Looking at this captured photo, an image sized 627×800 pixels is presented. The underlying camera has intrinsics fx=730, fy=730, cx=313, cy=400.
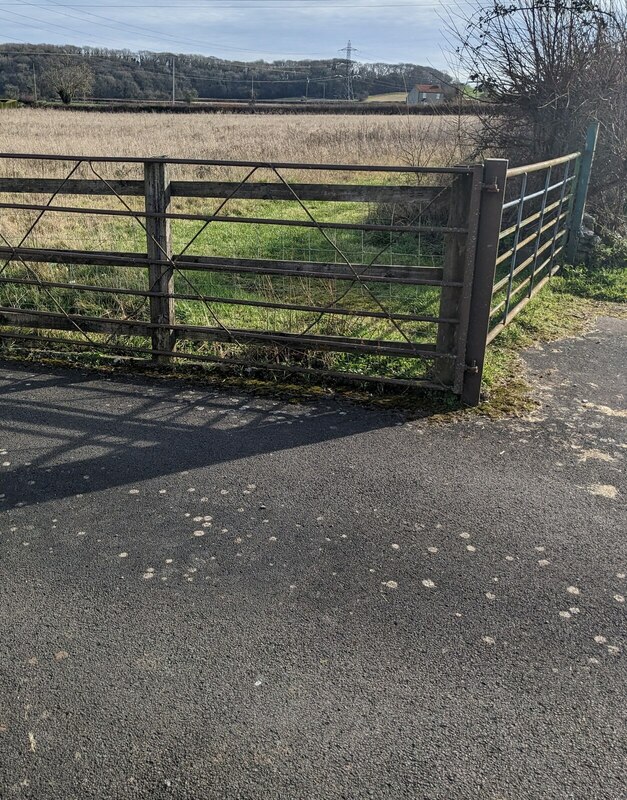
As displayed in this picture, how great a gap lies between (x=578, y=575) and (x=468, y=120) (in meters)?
11.4

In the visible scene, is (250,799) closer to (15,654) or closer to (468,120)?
(15,654)

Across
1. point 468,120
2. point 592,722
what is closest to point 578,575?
point 592,722

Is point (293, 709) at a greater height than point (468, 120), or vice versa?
point (468, 120)

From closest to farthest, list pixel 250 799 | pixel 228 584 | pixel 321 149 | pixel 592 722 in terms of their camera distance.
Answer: pixel 250 799, pixel 592 722, pixel 228 584, pixel 321 149

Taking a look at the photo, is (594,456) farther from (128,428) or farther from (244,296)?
(244,296)

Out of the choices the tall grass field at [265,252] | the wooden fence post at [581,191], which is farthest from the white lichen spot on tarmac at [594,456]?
the wooden fence post at [581,191]

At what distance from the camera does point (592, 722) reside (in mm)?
2746

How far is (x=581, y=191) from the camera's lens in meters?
10.8

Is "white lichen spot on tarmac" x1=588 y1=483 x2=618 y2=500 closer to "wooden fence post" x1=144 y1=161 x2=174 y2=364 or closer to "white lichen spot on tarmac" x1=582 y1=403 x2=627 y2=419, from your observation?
"white lichen spot on tarmac" x1=582 y1=403 x2=627 y2=419

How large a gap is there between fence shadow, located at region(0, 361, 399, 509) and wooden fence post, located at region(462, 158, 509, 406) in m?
0.73

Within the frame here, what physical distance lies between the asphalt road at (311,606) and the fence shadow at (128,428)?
0.03 m

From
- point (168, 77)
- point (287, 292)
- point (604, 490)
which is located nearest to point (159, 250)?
point (287, 292)

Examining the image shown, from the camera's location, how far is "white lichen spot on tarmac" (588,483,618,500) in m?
4.48

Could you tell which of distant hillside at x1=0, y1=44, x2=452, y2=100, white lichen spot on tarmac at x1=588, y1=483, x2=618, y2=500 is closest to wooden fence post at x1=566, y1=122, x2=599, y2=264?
white lichen spot on tarmac at x1=588, y1=483, x2=618, y2=500
